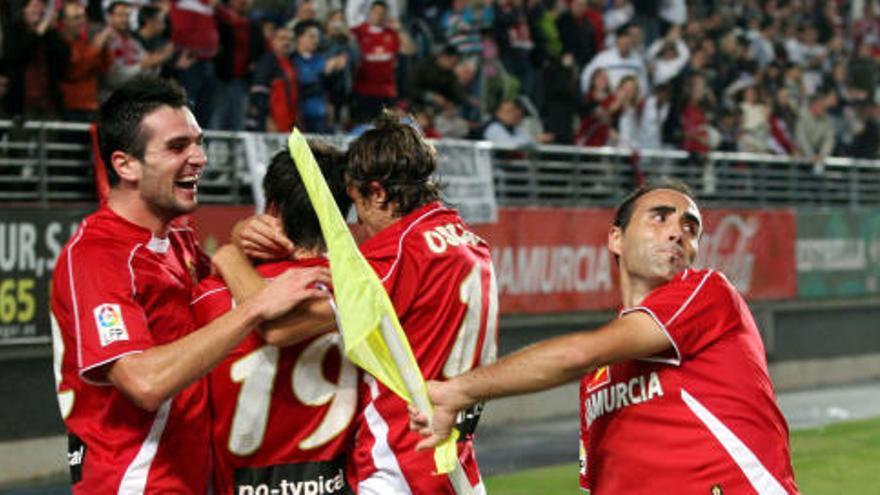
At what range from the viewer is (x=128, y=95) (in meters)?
4.82

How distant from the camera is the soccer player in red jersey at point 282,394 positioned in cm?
495

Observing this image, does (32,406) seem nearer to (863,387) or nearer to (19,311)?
(19,311)

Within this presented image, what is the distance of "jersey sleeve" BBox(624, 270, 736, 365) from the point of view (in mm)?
4555

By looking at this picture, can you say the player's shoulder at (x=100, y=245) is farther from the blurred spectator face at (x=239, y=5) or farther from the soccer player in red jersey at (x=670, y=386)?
the blurred spectator face at (x=239, y=5)

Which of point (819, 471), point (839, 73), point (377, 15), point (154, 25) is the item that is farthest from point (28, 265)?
point (839, 73)

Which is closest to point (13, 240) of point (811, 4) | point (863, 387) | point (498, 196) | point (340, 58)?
point (340, 58)

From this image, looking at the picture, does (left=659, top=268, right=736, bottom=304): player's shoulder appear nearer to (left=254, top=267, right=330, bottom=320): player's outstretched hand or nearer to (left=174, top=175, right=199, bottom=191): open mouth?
(left=254, top=267, right=330, bottom=320): player's outstretched hand

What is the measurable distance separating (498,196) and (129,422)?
13.0 meters

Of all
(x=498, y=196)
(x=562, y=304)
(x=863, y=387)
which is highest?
(x=498, y=196)

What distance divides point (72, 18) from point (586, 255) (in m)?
7.50

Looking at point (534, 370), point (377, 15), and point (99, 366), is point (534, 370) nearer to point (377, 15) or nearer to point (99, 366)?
point (99, 366)

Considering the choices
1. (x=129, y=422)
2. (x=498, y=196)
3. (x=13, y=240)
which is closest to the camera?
(x=129, y=422)

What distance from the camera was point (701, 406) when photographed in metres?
4.66

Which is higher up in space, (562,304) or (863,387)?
(562,304)
